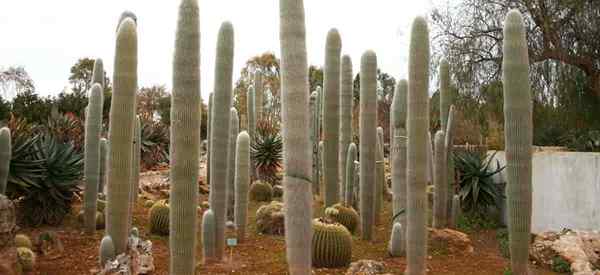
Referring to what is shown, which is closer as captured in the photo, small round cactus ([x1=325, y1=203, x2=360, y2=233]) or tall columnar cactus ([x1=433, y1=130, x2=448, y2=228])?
small round cactus ([x1=325, y1=203, x2=360, y2=233])

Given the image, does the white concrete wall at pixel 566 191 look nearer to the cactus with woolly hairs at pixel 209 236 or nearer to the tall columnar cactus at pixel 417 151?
the tall columnar cactus at pixel 417 151

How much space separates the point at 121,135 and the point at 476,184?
710cm

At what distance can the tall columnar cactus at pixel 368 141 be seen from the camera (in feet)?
24.8

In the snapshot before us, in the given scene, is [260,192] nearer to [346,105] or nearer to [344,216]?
[346,105]

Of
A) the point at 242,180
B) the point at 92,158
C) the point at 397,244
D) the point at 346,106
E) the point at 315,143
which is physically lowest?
the point at 397,244

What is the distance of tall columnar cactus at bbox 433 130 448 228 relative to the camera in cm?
816

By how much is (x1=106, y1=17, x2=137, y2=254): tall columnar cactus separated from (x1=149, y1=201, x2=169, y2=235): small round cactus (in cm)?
214

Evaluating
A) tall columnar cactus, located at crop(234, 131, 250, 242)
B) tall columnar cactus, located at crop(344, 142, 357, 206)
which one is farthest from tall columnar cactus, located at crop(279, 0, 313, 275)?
tall columnar cactus, located at crop(344, 142, 357, 206)

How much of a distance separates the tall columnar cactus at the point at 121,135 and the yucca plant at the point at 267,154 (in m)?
7.51

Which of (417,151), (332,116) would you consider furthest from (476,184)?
(417,151)

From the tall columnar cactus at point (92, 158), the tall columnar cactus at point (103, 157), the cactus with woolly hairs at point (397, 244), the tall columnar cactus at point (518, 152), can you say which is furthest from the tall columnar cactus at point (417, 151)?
the tall columnar cactus at point (103, 157)

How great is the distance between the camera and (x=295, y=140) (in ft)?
14.4

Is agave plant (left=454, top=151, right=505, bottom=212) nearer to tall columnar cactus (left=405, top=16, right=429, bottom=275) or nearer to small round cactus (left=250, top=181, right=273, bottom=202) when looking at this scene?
small round cactus (left=250, top=181, right=273, bottom=202)

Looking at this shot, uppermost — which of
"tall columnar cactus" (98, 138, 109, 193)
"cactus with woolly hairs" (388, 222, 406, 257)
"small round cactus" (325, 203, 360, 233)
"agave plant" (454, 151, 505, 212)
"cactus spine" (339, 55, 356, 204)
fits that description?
"cactus spine" (339, 55, 356, 204)
